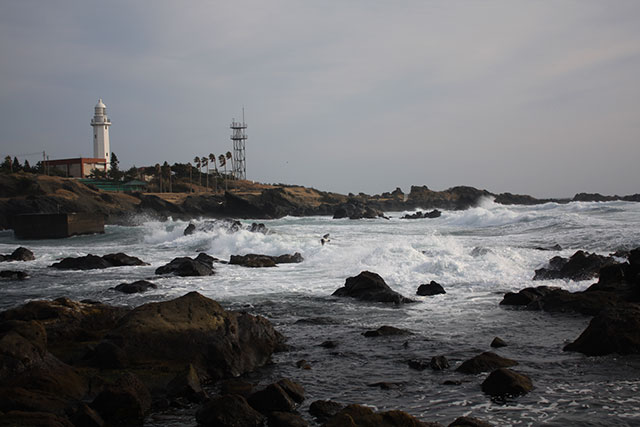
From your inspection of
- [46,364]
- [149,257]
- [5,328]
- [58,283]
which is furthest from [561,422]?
[149,257]

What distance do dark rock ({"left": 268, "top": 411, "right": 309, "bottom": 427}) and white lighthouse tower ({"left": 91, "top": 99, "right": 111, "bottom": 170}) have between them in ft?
311

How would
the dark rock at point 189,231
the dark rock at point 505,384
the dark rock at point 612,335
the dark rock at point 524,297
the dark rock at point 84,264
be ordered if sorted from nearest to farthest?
the dark rock at point 505,384, the dark rock at point 612,335, the dark rock at point 524,297, the dark rock at point 84,264, the dark rock at point 189,231

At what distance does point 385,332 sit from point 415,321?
151 centimetres

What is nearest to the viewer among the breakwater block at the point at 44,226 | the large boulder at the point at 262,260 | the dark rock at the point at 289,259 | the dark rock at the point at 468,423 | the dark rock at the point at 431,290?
the dark rock at the point at 468,423

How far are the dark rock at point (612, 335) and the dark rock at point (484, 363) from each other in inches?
59.6

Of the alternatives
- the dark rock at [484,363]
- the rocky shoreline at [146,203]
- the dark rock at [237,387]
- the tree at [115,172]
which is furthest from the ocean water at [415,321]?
the tree at [115,172]

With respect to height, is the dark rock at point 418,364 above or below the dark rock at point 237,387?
above

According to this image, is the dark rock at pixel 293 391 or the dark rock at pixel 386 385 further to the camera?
the dark rock at pixel 386 385

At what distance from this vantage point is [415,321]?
11.5 meters

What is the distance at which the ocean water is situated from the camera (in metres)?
6.72

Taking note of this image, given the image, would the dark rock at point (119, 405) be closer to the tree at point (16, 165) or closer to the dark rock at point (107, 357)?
the dark rock at point (107, 357)

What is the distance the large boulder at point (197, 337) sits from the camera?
8.16 m

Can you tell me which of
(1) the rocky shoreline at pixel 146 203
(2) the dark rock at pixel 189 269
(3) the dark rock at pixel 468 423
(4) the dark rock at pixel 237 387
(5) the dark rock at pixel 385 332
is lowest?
(4) the dark rock at pixel 237 387

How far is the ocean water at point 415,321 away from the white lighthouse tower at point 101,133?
2800 inches
